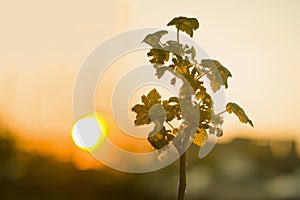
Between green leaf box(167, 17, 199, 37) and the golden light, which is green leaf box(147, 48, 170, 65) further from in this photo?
the golden light


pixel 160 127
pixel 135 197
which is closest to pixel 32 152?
pixel 135 197

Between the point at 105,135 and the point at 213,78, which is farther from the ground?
the point at 105,135

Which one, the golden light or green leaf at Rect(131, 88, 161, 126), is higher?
the golden light

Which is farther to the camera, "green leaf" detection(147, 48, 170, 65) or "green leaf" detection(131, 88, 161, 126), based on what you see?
"green leaf" detection(131, 88, 161, 126)

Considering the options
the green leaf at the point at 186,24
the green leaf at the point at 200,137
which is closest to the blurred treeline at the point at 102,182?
the green leaf at the point at 200,137

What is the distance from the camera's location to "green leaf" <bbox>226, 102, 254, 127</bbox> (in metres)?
3.52

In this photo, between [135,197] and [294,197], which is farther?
[294,197]

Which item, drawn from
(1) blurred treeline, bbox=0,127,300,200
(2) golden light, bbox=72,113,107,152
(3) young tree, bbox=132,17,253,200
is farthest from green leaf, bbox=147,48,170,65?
(1) blurred treeline, bbox=0,127,300,200

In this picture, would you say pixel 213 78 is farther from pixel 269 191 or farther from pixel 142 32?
pixel 269 191

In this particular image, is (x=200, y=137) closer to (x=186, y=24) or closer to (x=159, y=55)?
(x=159, y=55)

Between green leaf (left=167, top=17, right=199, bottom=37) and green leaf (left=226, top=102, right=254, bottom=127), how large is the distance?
47 cm

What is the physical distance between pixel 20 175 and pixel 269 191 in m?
6.51

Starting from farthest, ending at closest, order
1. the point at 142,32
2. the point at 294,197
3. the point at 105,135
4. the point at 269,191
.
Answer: the point at 294,197 → the point at 269,191 → the point at 105,135 → the point at 142,32

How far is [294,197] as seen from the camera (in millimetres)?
16984
